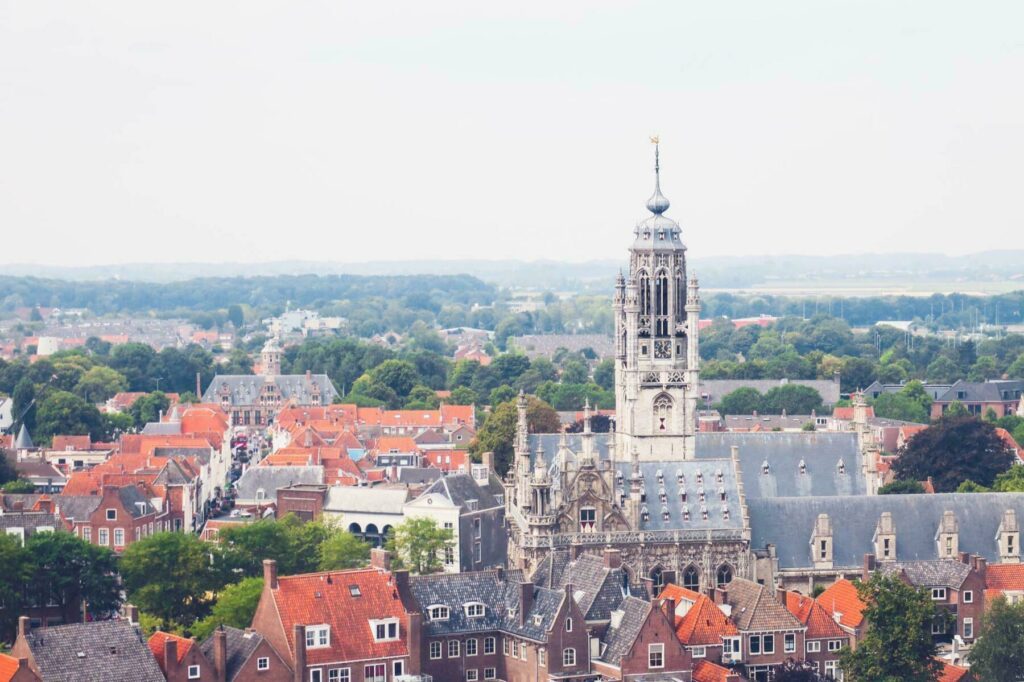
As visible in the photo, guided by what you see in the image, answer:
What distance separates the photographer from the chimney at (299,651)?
265 ft

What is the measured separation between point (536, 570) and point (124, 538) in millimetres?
36996

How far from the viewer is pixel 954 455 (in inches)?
5256

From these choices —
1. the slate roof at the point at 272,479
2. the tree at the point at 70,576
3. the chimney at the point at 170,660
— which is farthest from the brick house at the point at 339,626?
the slate roof at the point at 272,479

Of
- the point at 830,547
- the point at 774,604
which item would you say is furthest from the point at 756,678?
the point at 830,547

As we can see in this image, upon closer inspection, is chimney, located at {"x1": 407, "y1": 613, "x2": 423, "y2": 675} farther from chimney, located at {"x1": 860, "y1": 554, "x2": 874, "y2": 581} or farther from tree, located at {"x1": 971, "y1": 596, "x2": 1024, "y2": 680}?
chimney, located at {"x1": 860, "y1": 554, "x2": 874, "y2": 581}

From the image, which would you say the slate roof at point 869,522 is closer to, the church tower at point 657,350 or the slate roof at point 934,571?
the slate roof at point 934,571

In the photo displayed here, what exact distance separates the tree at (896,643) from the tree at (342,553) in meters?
29.6

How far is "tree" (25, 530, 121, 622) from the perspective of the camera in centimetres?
9888

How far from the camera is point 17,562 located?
97312 mm

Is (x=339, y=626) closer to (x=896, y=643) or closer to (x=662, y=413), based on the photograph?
(x=896, y=643)

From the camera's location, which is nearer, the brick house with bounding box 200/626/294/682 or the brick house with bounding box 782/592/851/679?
the brick house with bounding box 200/626/294/682

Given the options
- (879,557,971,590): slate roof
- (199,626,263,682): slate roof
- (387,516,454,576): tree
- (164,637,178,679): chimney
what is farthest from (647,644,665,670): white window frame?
(387,516,454,576): tree

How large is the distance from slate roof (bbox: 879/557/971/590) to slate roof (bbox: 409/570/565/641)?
1919cm

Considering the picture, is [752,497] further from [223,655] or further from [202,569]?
[223,655]
